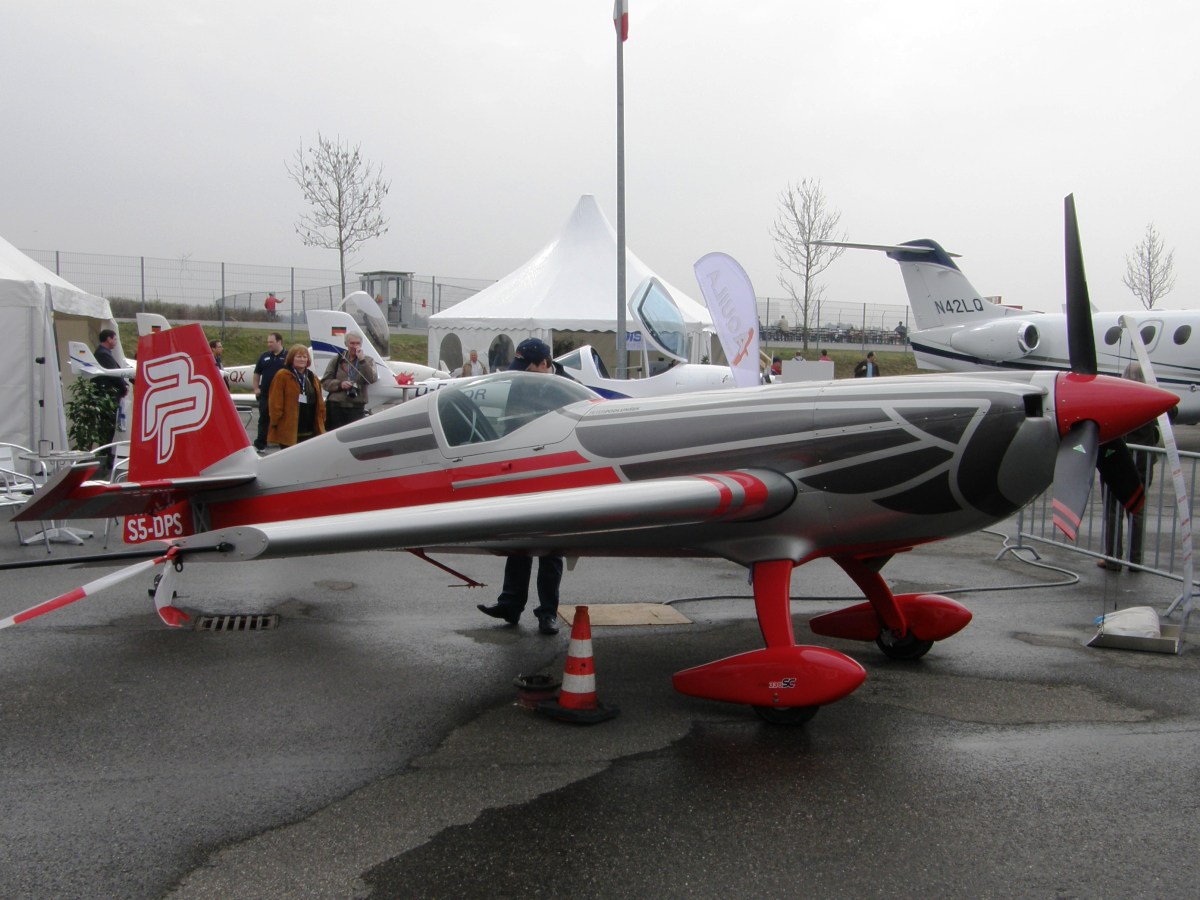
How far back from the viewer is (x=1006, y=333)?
1897cm

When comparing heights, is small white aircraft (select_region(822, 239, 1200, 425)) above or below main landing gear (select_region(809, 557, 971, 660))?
above

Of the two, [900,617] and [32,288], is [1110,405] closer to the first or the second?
[900,617]

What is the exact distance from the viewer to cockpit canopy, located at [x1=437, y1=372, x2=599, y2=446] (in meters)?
5.32

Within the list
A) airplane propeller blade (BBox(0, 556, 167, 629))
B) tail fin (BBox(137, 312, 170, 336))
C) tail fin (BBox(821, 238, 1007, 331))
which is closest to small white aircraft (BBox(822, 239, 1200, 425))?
tail fin (BBox(821, 238, 1007, 331))

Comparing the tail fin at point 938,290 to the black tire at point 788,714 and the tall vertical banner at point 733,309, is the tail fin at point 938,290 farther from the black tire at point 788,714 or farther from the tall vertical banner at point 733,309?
the black tire at point 788,714

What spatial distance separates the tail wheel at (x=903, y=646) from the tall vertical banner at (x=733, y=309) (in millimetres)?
6999

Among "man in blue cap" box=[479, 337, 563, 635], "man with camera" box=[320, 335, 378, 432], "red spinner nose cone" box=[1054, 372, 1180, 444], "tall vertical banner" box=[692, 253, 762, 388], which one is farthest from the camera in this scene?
"tall vertical banner" box=[692, 253, 762, 388]

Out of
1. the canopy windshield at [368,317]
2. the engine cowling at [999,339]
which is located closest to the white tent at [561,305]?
the canopy windshield at [368,317]

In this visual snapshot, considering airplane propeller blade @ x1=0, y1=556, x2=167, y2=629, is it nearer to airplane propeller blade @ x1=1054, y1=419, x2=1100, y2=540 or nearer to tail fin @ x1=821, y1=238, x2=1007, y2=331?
Result: airplane propeller blade @ x1=1054, y1=419, x2=1100, y2=540

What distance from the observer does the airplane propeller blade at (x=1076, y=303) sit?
16.0 ft

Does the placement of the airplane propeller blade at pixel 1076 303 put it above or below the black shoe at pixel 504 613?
above

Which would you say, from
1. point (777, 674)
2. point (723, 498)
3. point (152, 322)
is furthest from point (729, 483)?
point (152, 322)

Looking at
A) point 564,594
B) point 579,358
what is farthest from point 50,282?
point 564,594

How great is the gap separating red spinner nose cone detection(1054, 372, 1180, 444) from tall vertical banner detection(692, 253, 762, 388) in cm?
781
